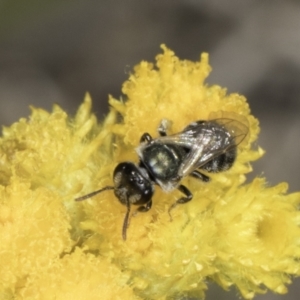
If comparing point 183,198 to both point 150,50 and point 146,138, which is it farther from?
point 150,50

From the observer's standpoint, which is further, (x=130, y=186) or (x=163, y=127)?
(x=163, y=127)

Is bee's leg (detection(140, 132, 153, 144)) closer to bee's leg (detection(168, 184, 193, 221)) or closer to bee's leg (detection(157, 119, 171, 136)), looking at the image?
bee's leg (detection(157, 119, 171, 136))

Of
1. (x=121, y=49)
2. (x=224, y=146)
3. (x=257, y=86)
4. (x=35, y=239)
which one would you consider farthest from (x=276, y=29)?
(x=35, y=239)

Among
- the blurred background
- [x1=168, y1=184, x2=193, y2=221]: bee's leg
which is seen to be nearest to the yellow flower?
[x1=168, y1=184, x2=193, y2=221]: bee's leg

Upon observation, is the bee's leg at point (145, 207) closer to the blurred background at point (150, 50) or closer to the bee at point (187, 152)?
the bee at point (187, 152)

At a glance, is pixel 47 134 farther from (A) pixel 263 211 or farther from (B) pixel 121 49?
(B) pixel 121 49

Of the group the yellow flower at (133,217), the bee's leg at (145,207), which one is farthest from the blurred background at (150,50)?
the bee's leg at (145,207)

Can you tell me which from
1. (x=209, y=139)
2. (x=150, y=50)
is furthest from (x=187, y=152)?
(x=150, y=50)
